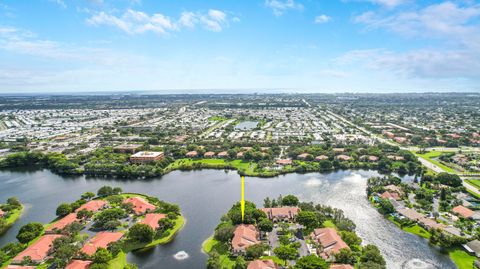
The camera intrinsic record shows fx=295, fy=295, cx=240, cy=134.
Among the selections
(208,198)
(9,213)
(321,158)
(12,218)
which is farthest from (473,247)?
(9,213)

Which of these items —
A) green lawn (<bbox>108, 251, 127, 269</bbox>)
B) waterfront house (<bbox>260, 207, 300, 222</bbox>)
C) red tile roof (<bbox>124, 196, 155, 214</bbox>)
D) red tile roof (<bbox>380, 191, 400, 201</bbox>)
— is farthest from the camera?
red tile roof (<bbox>380, 191, 400, 201</bbox>)

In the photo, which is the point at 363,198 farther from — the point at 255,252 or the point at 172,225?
the point at 172,225

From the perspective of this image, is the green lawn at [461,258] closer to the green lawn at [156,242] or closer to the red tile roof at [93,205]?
the green lawn at [156,242]

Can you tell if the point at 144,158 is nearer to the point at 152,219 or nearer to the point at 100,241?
the point at 152,219

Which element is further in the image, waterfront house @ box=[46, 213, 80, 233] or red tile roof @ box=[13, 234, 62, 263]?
waterfront house @ box=[46, 213, 80, 233]

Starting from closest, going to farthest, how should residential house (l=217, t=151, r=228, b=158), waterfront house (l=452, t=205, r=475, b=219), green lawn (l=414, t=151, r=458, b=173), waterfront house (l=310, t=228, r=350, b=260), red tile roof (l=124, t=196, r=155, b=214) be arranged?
waterfront house (l=310, t=228, r=350, b=260) → waterfront house (l=452, t=205, r=475, b=219) → red tile roof (l=124, t=196, r=155, b=214) → green lawn (l=414, t=151, r=458, b=173) → residential house (l=217, t=151, r=228, b=158)

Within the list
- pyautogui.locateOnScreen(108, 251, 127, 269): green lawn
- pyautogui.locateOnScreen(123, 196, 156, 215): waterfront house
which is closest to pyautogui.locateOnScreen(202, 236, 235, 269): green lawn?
pyautogui.locateOnScreen(108, 251, 127, 269): green lawn

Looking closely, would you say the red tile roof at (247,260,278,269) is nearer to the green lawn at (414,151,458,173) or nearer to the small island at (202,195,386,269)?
the small island at (202,195,386,269)
